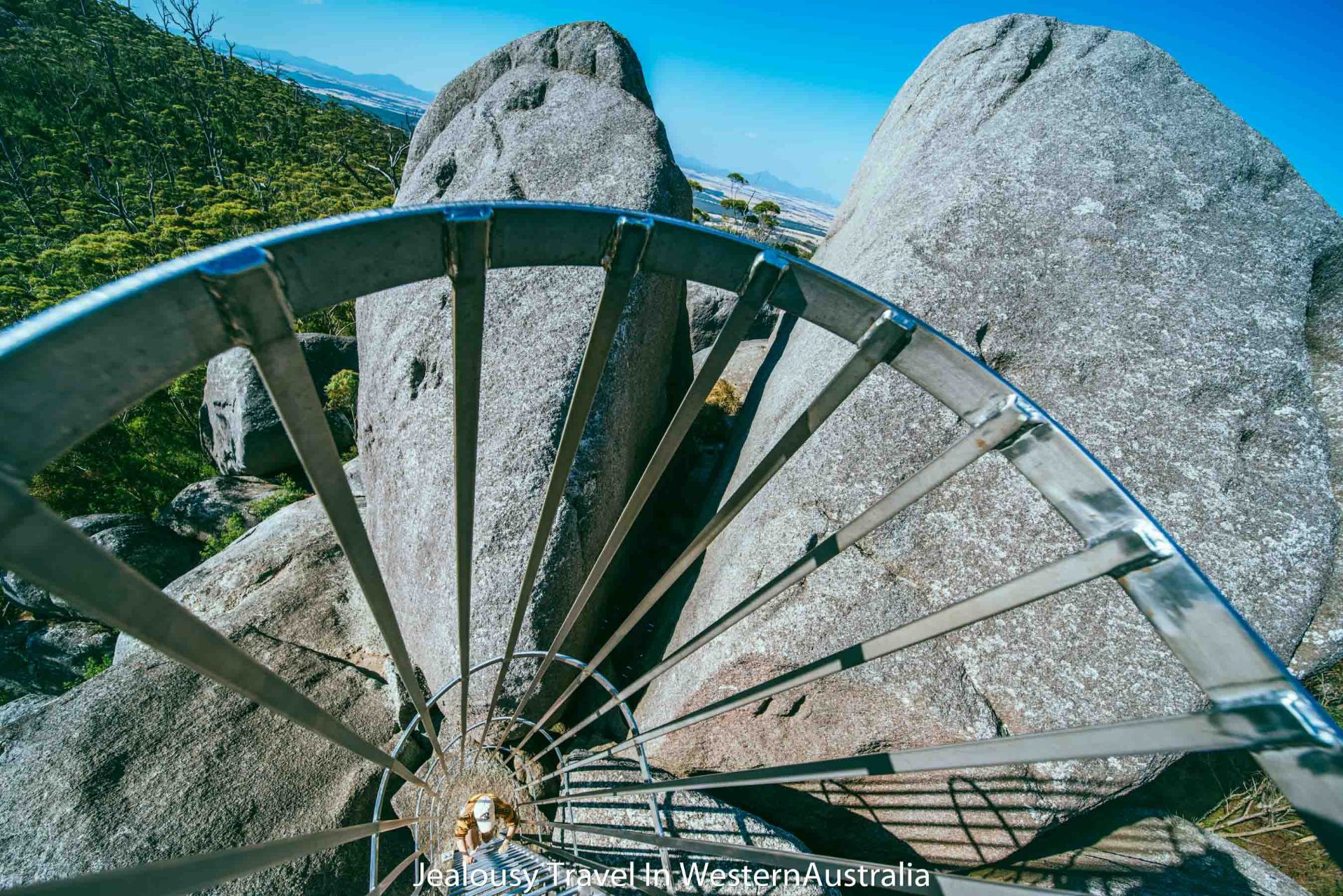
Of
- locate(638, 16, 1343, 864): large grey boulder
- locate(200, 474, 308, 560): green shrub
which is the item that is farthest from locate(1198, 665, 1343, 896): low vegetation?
locate(200, 474, 308, 560): green shrub

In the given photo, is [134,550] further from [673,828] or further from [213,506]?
[673,828]

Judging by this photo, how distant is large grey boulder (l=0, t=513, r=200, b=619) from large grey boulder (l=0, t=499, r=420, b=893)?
8979 mm

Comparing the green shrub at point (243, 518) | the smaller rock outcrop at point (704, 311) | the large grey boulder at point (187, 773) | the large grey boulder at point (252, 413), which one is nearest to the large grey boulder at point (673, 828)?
the large grey boulder at point (187, 773)

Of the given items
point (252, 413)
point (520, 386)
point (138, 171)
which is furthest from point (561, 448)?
point (138, 171)

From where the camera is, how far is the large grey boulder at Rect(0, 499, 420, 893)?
425 centimetres

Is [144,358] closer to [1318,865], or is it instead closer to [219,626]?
[219,626]

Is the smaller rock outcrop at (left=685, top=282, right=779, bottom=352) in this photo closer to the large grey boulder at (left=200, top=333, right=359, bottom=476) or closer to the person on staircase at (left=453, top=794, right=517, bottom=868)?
the person on staircase at (left=453, top=794, right=517, bottom=868)

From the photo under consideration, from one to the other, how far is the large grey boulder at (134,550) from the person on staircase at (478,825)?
12691 millimetres

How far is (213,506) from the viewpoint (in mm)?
12836

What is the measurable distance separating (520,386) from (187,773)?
4228mm

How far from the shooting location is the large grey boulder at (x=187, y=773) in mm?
4250

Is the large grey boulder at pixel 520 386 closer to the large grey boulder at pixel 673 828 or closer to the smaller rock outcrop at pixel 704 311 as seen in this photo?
the large grey boulder at pixel 673 828

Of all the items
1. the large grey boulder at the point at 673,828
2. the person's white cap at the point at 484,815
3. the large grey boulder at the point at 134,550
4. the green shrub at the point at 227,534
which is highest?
the person's white cap at the point at 484,815

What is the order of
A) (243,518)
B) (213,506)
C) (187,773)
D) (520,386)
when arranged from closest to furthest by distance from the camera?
(187,773)
(520,386)
(243,518)
(213,506)
